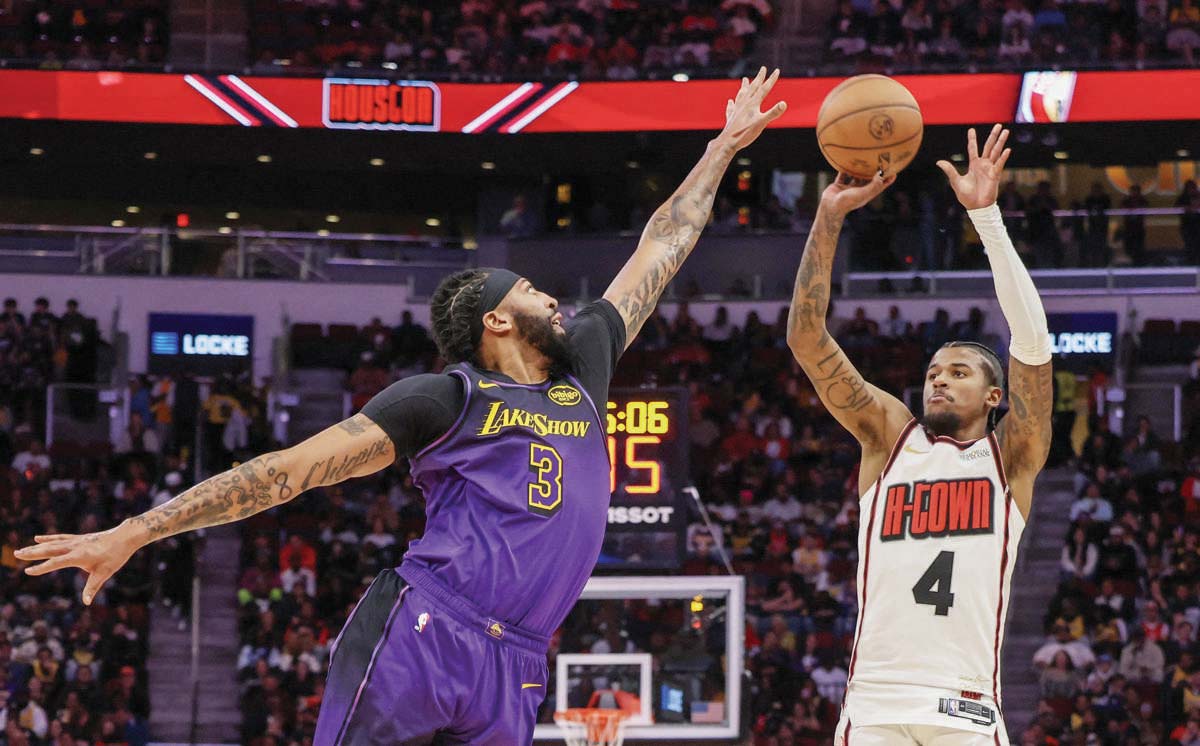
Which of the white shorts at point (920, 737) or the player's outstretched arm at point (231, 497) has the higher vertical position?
the player's outstretched arm at point (231, 497)

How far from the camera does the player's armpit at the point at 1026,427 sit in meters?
5.48

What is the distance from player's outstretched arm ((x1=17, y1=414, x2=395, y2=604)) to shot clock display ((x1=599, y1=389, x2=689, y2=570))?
6.87 m

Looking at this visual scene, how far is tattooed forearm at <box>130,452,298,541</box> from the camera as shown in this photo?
3.73 meters

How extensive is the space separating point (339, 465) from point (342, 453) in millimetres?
30

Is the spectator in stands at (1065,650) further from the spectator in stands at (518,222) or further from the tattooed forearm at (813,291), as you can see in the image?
the spectator in stands at (518,222)

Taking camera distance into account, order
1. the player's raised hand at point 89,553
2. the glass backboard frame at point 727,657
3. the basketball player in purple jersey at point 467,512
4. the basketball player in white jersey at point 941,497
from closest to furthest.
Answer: the player's raised hand at point 89,553
the basketball player in purple jersey at point 467,512
the basketball player in white jersey at point 941,497
the glass backboard frame at point 727,657

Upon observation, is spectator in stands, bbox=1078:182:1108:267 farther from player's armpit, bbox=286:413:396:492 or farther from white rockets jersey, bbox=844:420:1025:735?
player's armpit, bbox=286:413:396:492

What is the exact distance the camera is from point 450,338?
14.4 feet

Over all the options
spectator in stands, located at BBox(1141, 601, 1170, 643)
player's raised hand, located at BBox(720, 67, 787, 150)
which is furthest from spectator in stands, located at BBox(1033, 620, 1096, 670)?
player's raised hand, located at BBox(720, 67, 787, 150)

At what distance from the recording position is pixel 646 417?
36.1ft

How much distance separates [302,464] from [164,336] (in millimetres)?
18385

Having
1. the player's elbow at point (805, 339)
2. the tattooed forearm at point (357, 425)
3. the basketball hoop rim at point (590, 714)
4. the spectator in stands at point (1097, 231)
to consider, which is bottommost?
the basketball hoop rim at point (590, 714)

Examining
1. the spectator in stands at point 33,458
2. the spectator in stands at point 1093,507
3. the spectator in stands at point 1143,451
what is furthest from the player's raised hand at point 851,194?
the spectator in stands at point 33,458

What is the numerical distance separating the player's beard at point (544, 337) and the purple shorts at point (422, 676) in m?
0.72
